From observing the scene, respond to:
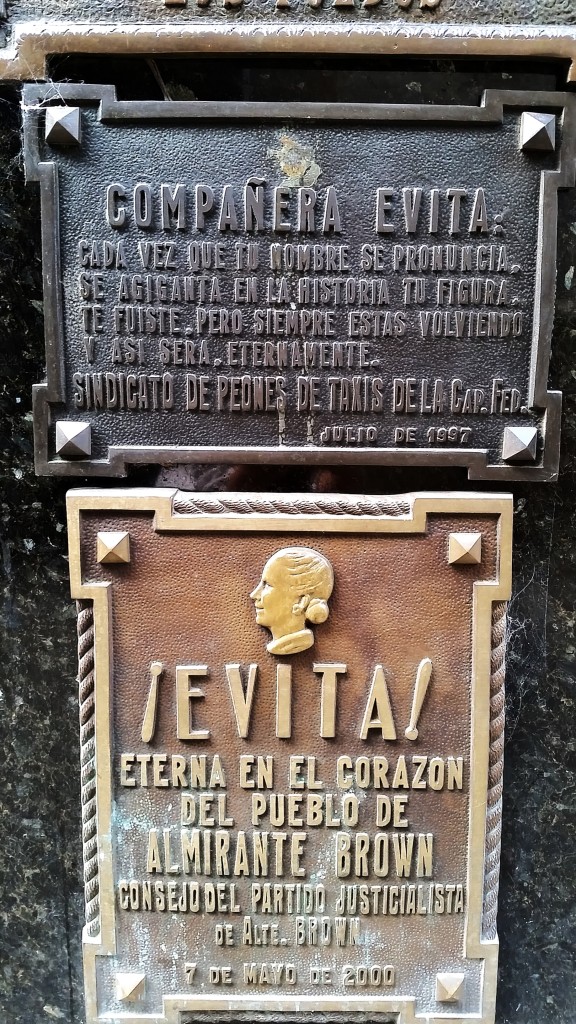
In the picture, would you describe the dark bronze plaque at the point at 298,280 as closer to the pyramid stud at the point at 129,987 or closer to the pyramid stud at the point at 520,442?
the pyramid stud at the point at 520,442

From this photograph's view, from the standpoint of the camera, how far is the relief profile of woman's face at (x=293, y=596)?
2273 millimetres

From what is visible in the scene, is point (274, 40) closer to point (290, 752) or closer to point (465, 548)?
point (465, 548)

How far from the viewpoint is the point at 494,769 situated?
2.37 metres

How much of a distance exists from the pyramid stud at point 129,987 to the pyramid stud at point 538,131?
3.06 metres

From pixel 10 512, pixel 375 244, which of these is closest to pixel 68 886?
pixel 10 512

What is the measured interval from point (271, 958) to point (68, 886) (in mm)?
868

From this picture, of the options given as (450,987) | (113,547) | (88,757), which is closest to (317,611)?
(113,547)

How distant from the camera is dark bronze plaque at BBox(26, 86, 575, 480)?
7.18 feet

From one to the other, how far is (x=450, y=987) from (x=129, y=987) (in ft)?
3.62

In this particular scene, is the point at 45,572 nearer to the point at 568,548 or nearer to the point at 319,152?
the point at 319,152

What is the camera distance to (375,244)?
222 centimetres

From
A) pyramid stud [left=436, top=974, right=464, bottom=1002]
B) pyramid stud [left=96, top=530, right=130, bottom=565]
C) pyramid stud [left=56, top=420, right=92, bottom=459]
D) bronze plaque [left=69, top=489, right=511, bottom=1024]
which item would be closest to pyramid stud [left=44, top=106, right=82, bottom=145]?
pyramid stud [left=56, top=420, right=92, bottom=459]

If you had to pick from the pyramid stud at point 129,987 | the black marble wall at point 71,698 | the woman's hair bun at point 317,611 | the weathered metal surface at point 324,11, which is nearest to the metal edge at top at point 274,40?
the weathered metal surface at point 324,11

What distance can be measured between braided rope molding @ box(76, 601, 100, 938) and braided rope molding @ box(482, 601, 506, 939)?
53.7 inches
